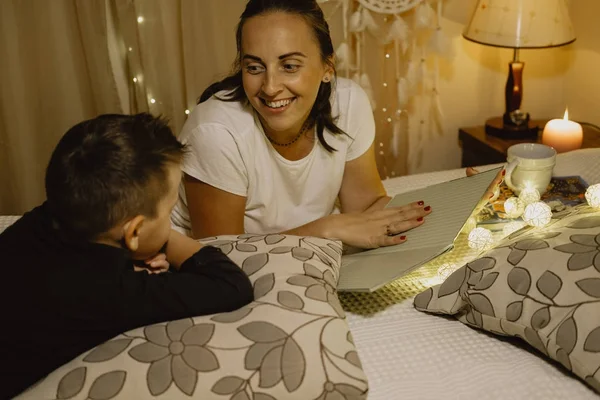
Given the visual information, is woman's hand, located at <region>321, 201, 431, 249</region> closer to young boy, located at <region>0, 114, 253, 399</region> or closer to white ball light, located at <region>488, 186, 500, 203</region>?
white ball light, located at <region>488, 186, 500, 203</region>

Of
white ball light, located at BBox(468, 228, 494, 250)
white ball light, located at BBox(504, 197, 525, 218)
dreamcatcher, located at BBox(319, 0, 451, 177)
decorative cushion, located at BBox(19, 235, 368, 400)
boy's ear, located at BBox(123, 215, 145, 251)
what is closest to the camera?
decorative cushion, located at BBox(19, 235, 368, 400)

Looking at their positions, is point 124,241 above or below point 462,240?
above

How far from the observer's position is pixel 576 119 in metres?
2.48

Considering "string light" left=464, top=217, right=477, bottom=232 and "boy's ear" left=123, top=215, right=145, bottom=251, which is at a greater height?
"boy's ear" left=123, top=215, right=145, bottom=251

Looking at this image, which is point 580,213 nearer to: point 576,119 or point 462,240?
point 462,240

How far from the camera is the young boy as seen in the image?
0.90m

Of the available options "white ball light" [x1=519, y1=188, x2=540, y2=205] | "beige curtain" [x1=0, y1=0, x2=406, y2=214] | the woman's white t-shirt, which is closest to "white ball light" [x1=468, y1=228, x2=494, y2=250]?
"white ball light" [x1=519, y1=188, x2=540, y2=205]

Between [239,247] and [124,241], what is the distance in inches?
9.6

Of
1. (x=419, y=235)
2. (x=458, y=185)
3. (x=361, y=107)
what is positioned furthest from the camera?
(x=361, y=107)

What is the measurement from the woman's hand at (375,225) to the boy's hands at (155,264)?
1.32 feet

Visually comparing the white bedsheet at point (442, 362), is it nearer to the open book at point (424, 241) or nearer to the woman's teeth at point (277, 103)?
the open book at point (424, 241)

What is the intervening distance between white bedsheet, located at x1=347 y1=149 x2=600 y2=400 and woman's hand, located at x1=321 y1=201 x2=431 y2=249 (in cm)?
16

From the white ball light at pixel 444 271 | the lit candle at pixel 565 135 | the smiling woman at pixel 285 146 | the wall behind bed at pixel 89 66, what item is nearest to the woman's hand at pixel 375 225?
the smiling woman at pixel 285 146

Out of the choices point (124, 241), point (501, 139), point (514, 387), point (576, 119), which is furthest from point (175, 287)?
point (576, 119)
